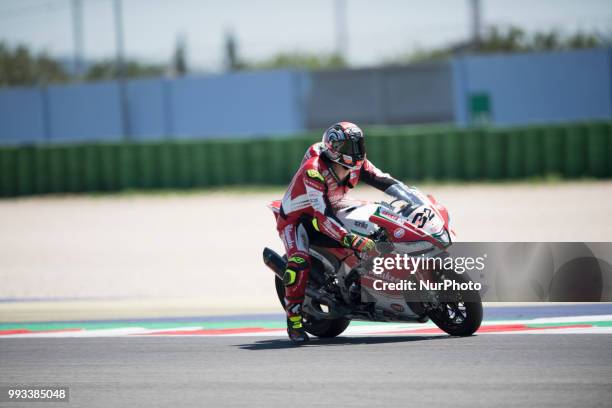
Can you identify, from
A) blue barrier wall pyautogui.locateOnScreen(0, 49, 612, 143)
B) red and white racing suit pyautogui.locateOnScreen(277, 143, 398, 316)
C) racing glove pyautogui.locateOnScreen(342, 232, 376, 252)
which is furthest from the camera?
blue barrier wall pyautogui.locateOnScreen(0, 49, 612, 143)

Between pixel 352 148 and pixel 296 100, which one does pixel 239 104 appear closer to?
pixel 296 100

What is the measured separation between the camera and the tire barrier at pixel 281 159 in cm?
2405

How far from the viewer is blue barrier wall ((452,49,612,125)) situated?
35372 mm

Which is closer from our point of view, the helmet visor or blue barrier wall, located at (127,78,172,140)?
the helmet visor

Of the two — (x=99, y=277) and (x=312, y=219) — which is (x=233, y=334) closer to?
A: (x=312, y=219)

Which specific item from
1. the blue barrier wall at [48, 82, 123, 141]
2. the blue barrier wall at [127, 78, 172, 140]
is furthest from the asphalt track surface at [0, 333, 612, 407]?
the blue barrier wall at [48, 82, 123, 141]

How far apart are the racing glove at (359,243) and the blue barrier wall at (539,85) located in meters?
29.0

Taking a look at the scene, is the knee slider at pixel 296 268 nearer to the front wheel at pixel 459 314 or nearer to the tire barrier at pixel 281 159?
the front wheel at pixel 459 314

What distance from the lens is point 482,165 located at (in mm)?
24750

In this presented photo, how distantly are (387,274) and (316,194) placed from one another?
96 cm

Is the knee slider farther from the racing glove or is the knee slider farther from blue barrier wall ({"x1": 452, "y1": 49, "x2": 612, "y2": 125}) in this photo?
blue barrier wall ({"x1": 452, "y1": 49, "x2": 612, "y2": 125})

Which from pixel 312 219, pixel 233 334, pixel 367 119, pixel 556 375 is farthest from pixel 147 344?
pixel 367 119

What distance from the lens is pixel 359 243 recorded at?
7.84 meters

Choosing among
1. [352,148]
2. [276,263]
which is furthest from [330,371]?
[352,148]
